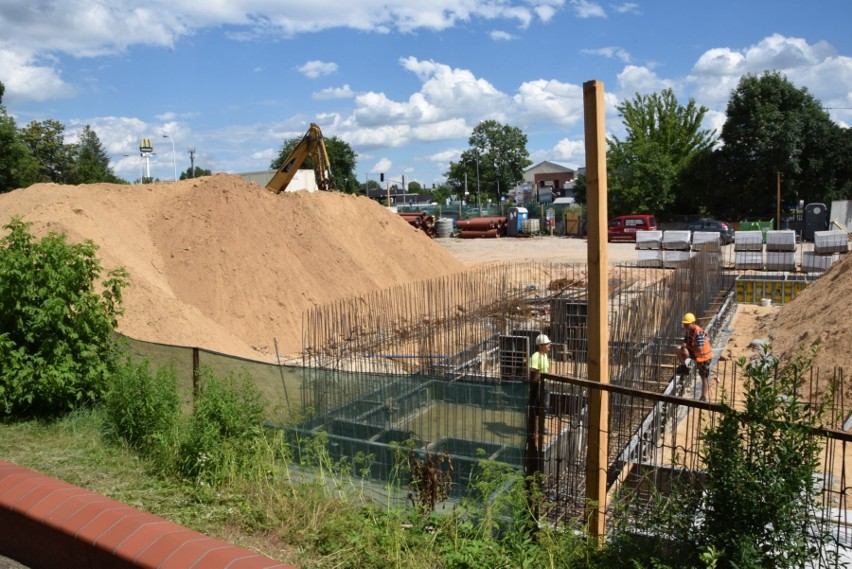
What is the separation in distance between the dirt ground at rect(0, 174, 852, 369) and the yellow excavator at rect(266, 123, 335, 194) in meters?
1.47

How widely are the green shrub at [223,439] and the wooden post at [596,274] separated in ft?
7.18

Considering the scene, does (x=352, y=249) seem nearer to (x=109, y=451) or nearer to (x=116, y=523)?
(x=109, y=451)

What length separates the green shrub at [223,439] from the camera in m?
4.74

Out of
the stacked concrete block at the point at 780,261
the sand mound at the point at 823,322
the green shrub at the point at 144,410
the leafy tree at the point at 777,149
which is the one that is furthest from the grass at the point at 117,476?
the leafy tree at the point at 777,149

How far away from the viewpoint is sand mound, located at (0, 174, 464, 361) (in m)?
12.5

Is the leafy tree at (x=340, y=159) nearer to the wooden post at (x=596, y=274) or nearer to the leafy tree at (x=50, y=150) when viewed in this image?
the leafy tree at (x=50, y=150)

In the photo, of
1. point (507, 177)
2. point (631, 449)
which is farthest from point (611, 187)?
point (631, 449)

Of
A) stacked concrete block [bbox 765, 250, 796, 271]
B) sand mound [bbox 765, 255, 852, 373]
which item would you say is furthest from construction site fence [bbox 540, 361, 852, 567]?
stacked concrete block [bbox 765, 250, 796, 271]

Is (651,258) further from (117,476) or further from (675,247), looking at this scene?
(117,476)

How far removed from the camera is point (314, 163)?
2341cm

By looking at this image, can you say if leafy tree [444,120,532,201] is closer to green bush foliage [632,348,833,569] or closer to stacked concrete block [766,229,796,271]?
stacked concrete block [766,229,796,271]

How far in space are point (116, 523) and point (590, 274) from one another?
9.03ft

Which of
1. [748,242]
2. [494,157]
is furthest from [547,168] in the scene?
[748,242]

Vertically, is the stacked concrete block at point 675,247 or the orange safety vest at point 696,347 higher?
the stacked concrete block at point 675,247
